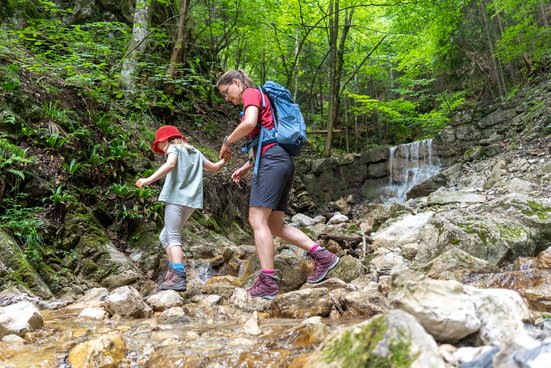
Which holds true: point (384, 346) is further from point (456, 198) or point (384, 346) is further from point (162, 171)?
point (456, 198)

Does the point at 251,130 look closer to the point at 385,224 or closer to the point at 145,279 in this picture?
the point at 145,279

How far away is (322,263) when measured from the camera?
3520 mm

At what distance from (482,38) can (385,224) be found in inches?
474

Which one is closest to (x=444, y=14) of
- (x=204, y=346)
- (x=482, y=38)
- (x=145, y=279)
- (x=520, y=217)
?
(x=482, y=38)

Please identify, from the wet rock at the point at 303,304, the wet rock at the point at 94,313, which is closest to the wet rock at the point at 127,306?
the wet rock at the point at 94,313

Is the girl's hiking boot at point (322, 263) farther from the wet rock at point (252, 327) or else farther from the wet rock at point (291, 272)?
the wet rock at point (252, 327)

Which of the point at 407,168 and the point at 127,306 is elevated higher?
the point at 407,168

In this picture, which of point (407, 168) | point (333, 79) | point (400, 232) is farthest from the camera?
point (333, 79)

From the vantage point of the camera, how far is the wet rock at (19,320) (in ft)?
7.34

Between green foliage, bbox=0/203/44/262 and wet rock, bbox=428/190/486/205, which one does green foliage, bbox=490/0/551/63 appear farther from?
green foliage, bbox=0/203/44/262

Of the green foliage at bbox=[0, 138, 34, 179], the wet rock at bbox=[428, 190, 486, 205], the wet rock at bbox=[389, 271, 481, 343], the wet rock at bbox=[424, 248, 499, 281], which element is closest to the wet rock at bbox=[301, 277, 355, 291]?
the wet rock at bbox=[424, 248, 499, 281]

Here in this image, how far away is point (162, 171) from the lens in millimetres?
3625

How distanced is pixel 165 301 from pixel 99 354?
1263mm

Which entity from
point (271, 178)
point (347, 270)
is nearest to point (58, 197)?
point (271, 178)
